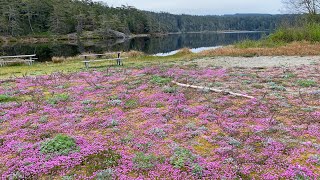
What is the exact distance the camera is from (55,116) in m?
10.7

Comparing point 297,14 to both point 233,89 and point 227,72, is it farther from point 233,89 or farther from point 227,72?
point 233,89

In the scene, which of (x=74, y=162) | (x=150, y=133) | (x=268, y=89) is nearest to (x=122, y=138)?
(x=150, y=133)

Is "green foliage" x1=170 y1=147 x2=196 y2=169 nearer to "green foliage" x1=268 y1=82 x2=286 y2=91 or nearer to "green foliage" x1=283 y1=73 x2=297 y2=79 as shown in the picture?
"green foliage" x1=268 y1=82 x2=286 y2=91

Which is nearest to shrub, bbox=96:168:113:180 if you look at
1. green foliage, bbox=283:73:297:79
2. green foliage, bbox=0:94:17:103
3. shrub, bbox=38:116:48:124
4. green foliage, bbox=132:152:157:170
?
green foliage, bbox=132:152:157:170

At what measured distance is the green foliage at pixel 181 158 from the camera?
668 centimetres

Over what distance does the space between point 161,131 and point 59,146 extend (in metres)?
2.98

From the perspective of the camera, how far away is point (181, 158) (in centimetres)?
693

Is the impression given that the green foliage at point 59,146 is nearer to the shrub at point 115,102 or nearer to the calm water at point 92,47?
the shrub at point 115,102

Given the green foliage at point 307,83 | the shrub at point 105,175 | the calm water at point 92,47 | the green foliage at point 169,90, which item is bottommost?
the shrub at point 105,175

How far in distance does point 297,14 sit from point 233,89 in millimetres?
44669

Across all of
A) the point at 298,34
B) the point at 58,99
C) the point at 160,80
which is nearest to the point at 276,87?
the point at 160,80

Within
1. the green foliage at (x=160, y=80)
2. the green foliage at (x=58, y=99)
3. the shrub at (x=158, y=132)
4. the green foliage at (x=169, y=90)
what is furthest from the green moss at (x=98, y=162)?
the green foliage at (x=160, y=80)

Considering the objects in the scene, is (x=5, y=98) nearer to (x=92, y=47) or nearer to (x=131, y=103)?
(x=131, y=103)

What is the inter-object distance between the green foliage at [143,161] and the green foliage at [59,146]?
1.78 meters
